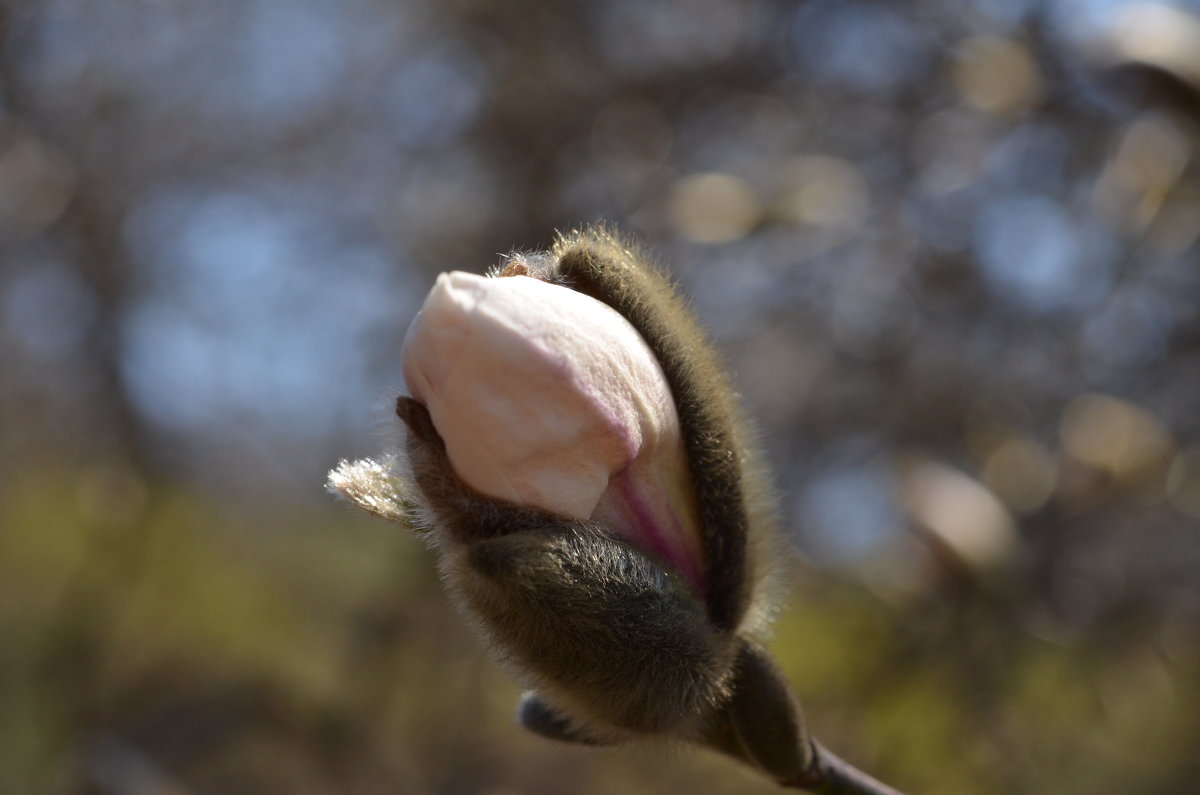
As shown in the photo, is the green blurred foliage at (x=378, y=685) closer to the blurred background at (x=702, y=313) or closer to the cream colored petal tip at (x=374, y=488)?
the blurred background at (x=702, y=313)

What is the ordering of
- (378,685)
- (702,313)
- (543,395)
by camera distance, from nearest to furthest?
(543,395) < (702,313) < (378,685)

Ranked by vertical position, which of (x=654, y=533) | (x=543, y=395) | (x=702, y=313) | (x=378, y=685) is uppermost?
(x=543, y=395)

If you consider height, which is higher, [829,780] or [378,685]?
[829,780]

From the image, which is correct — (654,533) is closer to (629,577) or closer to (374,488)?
(629,577)

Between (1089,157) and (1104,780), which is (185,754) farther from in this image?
(1089,157)

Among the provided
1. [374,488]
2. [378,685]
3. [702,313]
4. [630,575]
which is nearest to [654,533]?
[630,575]

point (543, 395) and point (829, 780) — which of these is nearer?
point (543, 395)

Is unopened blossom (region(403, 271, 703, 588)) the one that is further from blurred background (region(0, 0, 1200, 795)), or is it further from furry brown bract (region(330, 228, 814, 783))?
blurred background (region(0, 0, 1200, 795))

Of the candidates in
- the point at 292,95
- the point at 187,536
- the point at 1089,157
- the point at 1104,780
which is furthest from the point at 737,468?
the point at 187,536

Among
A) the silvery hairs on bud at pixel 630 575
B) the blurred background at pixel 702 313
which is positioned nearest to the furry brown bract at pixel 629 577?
the silvery hairs on bud at pixel 630 575
